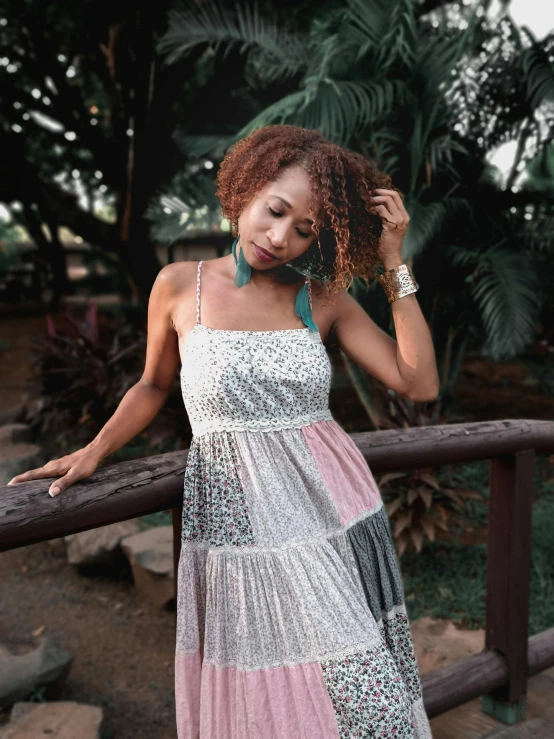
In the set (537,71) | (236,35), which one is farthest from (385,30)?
(236,35)

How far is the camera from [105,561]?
4848 mm

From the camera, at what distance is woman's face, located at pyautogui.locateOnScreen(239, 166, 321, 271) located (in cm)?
155

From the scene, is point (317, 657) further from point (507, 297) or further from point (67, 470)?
point (507, 297)

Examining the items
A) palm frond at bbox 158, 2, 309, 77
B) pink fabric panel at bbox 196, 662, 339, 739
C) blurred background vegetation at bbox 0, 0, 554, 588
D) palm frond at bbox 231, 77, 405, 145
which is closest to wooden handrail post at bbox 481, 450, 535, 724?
pink fabric panel at bbox 196, 662, 339, 739

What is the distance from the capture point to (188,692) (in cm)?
159

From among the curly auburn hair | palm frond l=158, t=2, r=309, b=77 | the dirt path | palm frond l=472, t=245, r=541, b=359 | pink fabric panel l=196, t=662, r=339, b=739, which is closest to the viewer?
pink fabric panel l=196, t=662, r=339, b=739

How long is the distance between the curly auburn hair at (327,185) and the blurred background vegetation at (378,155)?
2820 millimetres

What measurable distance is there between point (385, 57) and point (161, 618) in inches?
153

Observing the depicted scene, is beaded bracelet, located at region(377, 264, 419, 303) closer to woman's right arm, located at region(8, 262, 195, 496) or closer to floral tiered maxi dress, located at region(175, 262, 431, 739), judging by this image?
floral tiered maxi dress, located at region(175, 262, 431, 739)

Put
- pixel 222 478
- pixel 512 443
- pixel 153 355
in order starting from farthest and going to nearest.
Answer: pixel 512 443 < pixel 153 355 < pixel 222 478

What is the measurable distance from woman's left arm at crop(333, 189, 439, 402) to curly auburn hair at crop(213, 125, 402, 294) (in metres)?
0.04

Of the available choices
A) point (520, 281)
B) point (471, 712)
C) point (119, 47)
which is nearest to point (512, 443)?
point (471, 712)

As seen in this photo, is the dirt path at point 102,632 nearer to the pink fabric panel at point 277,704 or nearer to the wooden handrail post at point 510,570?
the wooden handrail post at point 510,570

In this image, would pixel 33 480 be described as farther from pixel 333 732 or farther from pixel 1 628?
pixel 1 628
